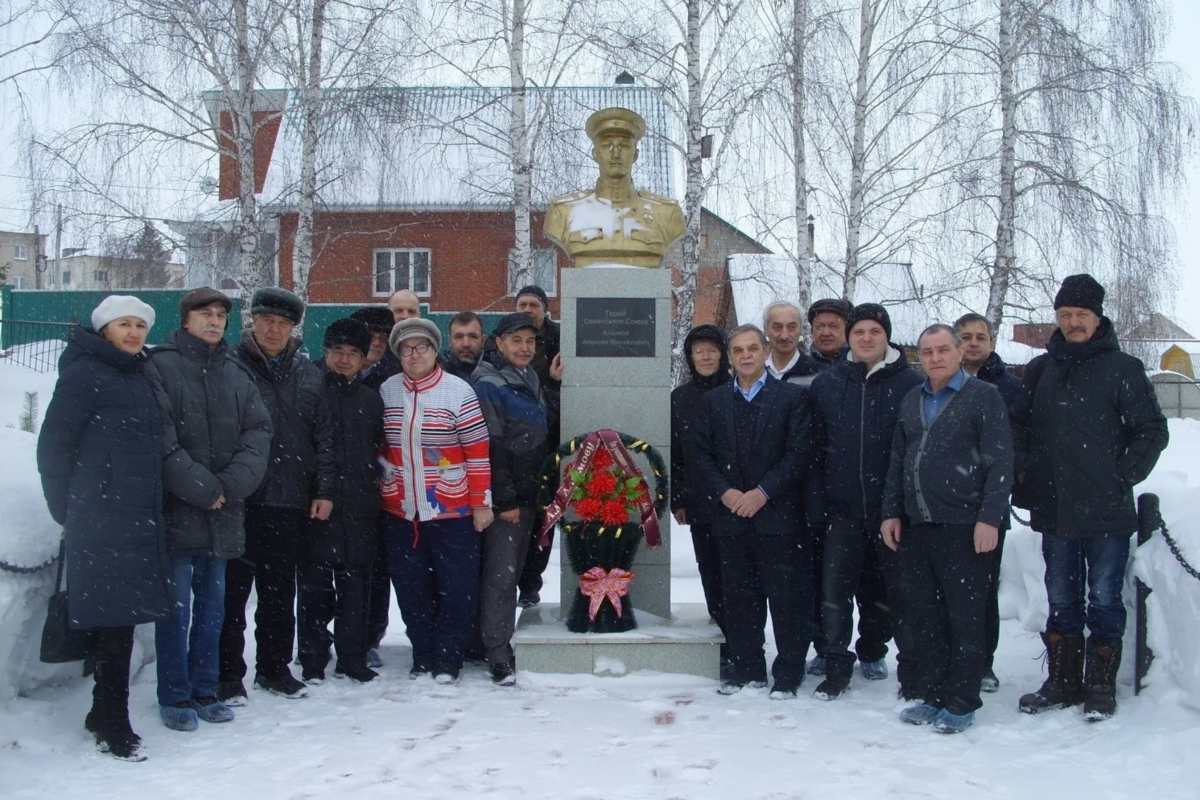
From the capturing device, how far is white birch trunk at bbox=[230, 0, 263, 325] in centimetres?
1086

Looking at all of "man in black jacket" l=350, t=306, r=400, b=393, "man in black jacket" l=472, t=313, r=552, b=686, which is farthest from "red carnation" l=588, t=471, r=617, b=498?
"man in black jacket" l=350, t=306, r=400, b=393

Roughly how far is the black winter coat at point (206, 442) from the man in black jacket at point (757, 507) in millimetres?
2137

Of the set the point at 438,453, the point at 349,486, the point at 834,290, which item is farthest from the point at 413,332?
the point at 834,290

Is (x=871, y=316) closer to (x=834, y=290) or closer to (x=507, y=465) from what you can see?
(x=507, y=465)

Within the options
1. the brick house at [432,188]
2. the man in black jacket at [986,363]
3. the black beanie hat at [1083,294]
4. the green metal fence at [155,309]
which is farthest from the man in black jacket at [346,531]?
the green metal fence at [155,309]

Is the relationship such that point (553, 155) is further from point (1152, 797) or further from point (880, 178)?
point (1152, 797)

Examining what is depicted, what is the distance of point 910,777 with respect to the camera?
3.92m

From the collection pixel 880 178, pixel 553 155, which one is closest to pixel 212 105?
pixel 553 155

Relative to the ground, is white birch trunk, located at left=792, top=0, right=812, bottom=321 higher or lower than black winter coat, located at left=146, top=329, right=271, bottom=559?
higher

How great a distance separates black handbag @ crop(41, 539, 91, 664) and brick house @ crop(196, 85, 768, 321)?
7.99 m

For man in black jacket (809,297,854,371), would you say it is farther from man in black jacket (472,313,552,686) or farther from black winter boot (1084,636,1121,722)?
black winter boot (1084,636,1121,722)

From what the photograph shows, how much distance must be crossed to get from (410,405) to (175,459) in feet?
4.08

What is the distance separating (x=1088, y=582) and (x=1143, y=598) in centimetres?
24

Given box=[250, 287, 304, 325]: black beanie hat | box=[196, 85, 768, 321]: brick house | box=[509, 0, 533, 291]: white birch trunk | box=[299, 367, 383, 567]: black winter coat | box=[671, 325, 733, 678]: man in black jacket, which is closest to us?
box=[250, 287, 304, 325]: black beanie hat
